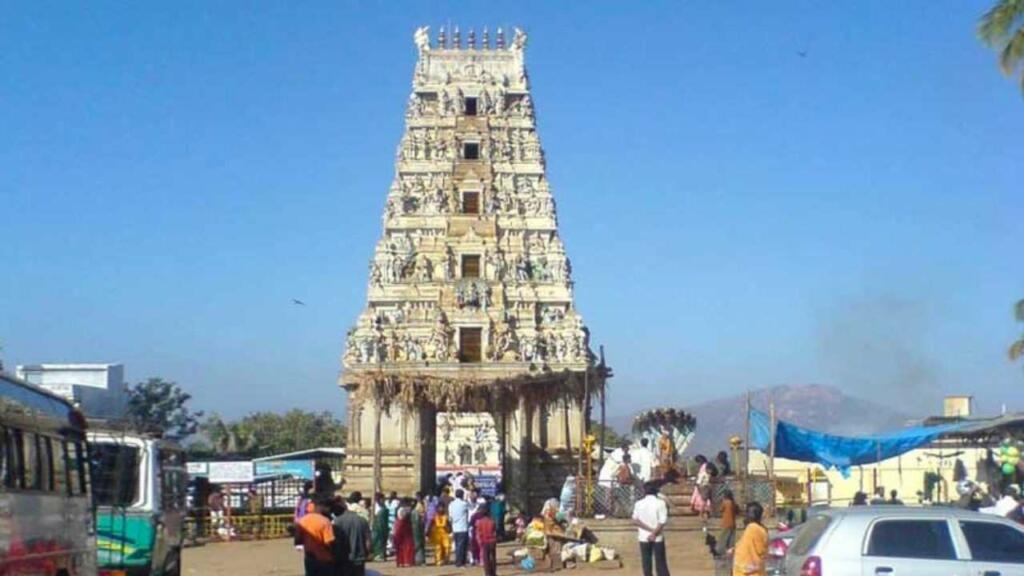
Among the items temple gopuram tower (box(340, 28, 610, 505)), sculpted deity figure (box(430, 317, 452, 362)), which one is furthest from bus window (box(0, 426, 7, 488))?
sculpted deity figure (box(430, 317, 452, 362))

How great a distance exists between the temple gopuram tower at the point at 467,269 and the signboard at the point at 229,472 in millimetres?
8741

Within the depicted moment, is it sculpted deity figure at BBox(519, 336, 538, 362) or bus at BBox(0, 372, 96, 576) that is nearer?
bus at BBox(0, 372, 96, 576)

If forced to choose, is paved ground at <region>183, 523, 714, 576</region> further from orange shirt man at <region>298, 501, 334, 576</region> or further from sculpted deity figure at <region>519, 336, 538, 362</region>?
sculpted deity figure at <region>519, 336, 538, 362</region>

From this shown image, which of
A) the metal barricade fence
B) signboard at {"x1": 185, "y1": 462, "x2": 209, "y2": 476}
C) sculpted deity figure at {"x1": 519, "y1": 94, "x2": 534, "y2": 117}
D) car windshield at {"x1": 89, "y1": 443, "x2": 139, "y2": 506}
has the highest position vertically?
sculpted deity figure at {"x1": 519, "y1": 94, "x2": 534, "y2": 117}

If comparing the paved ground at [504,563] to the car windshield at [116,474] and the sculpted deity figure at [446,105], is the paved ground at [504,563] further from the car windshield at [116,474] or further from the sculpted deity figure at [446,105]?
the sculpted deity figure at [446,105]

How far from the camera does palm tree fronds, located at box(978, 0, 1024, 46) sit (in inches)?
861

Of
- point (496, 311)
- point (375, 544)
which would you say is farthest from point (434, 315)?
point (375, 544)

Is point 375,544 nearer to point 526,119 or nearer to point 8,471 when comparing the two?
point 8,471

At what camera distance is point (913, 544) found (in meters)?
12.3

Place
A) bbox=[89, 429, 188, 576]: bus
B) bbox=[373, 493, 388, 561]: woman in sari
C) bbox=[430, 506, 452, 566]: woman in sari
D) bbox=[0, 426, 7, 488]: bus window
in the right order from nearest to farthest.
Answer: bbox=[0, 426, 7, 488]: bus window < bbox=[89, 429, 188, 576]: bus < bbox=[430, 506, 452, 566]: woman in sari < bbox=[373, 493, 388, 561]: woman in sari

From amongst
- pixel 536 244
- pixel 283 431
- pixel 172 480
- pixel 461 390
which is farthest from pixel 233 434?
pixel 172 480

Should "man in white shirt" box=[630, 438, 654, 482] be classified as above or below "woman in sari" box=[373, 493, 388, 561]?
above

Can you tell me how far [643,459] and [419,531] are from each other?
672cm

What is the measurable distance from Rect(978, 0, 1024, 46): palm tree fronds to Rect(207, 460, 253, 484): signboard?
27396mm
